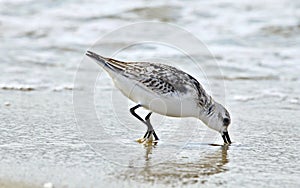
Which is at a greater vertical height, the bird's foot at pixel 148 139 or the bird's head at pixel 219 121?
the bird's head at pixel 219 121

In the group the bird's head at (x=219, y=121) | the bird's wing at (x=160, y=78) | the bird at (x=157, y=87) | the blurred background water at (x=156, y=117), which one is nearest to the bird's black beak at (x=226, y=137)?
the bird's head at (x=219, y=121)

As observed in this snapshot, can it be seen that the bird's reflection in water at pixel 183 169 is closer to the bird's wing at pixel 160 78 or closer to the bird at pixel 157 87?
the bird at pixel 157 87

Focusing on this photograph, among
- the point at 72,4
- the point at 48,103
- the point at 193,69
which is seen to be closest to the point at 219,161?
the point at 48,103

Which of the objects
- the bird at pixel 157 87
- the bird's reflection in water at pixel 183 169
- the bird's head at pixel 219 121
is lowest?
the bird's reflection in water at pixel 183 169

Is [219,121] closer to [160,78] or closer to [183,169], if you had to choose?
[160,78]

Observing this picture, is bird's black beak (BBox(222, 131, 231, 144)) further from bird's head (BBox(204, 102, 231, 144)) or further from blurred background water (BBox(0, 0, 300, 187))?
blurred background water (BBox(0, 0, 300, 187))

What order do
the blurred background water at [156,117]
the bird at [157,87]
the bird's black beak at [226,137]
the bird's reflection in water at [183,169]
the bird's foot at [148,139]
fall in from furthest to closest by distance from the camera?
the bird's black beak at [226,137] → the bird's foot at [148,139] → the bird at [157,87] → the blurred background water at [156,117] → the bird's reflection in water at [183,169]

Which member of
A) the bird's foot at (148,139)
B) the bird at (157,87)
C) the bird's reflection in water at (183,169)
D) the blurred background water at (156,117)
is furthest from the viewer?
the bird's foot at (148,139)
